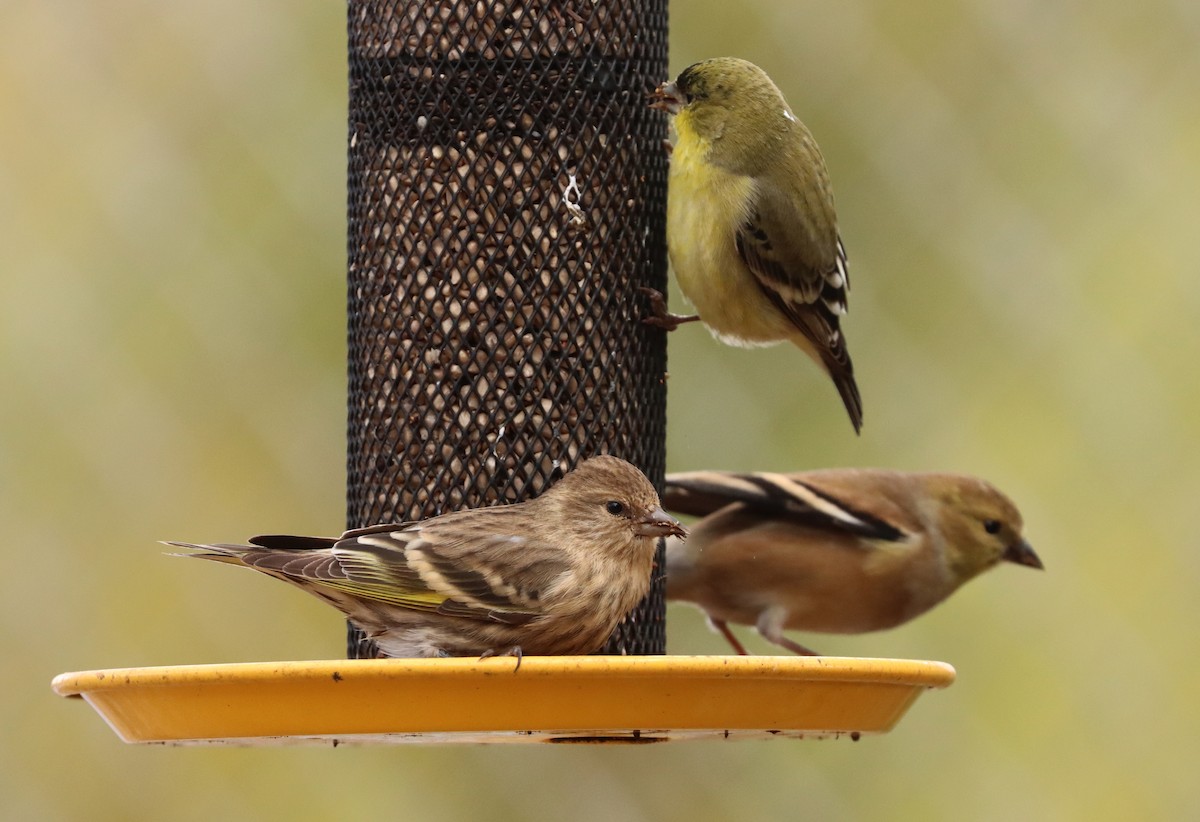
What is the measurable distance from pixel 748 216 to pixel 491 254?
905mm

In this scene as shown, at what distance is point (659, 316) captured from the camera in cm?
492

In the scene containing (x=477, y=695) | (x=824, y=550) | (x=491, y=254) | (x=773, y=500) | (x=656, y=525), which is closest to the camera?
(x=477, y=695)

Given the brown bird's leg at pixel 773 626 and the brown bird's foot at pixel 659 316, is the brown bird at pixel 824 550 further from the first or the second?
the brown bird's foot at pixel 659 316

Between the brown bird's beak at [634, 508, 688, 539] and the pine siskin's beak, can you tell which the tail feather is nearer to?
the brown bird's beak at [634, 508, 688, 539]

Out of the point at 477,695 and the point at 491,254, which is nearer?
the point at 477,695

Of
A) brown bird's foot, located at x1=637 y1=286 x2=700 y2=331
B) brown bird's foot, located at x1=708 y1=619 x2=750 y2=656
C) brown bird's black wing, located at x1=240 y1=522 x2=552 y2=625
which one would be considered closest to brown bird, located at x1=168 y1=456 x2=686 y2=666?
brown bird's black wing, located at x1=240 y1=522 x2=552 y2=625

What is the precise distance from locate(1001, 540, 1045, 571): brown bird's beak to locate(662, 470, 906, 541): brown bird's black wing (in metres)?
0.47

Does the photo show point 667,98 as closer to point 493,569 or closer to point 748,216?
point 748,216

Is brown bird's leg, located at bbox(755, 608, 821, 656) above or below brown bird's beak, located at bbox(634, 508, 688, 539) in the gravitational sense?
below

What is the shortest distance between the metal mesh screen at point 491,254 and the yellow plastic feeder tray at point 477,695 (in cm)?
106

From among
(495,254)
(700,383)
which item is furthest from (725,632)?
(495,254)

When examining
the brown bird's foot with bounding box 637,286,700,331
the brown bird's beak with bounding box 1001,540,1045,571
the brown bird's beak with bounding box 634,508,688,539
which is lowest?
the brown bird's beak with bounding box 1001,540,1045,571

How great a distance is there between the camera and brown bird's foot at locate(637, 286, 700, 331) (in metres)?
4.90

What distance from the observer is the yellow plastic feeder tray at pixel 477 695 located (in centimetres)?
351
